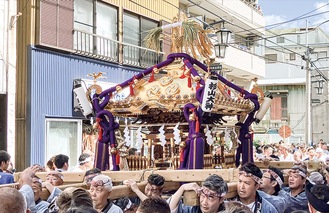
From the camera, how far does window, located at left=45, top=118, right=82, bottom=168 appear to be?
12602mm

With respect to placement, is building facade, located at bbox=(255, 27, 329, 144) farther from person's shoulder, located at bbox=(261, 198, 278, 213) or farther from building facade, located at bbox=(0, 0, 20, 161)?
person's shoulder, located at bbox=(261, 198, 278, 213)

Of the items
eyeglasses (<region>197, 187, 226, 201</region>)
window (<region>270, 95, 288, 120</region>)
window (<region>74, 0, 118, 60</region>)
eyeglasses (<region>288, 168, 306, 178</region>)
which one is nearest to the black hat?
eyeglasses (<region>197, 187, 226, 201</region>)

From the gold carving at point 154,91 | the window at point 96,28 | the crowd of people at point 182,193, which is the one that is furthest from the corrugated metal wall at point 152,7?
the crowd of people at point 182,193

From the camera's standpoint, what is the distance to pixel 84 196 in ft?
12.5

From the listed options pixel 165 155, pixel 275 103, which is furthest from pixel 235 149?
pixel 275 103

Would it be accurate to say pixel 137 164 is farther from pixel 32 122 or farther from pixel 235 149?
pixel 32 122

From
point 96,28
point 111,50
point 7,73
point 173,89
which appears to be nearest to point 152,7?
point 111,50

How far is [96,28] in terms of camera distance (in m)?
14.5

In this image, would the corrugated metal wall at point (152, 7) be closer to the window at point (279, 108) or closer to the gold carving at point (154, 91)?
the gold carving at point (154, 91)

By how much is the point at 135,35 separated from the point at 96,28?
2032 millimetres

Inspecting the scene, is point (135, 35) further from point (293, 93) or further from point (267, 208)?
point (293, 93)

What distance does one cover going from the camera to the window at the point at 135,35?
15.8m

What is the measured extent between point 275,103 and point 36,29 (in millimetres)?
27237

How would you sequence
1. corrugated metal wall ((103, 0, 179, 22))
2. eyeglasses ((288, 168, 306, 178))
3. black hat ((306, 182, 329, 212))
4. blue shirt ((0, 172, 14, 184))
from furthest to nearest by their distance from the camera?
corrugated metal wall ((103, 0, 179, 22)), blue shirt ((0, 172, 14, 184)), eyeglasses ((288, 168, 306, 178)), black hat ((306, 182, 329, 212))
